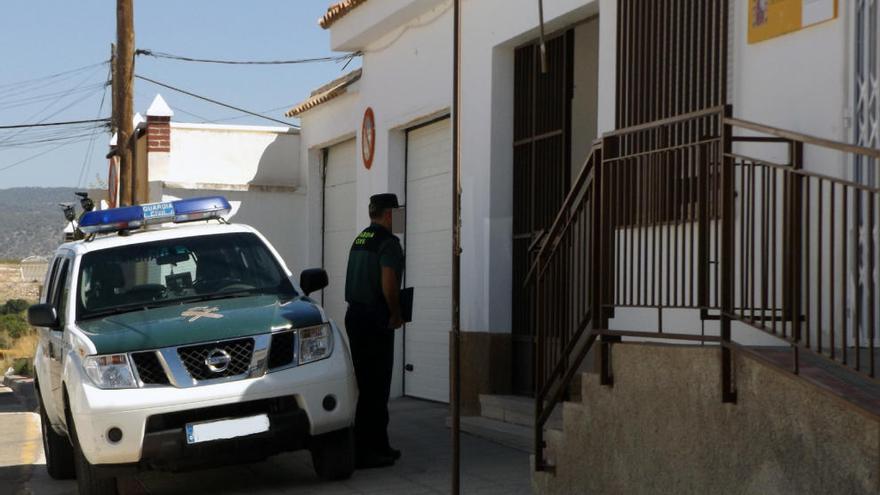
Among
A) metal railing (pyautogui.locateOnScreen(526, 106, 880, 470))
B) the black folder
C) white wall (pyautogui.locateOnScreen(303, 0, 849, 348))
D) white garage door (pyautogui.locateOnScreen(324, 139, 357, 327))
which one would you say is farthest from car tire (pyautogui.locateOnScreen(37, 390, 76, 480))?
white garage door (pyautogui.locateOnScreen(324, 139, 357, 327))

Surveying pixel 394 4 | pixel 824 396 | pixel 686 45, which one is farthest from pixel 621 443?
pixel 394 4

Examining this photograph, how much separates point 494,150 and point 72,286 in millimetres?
4191

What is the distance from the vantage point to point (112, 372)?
8297 mm

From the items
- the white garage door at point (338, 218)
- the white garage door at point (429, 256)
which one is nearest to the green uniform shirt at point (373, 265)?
the white garage door at point (429, 256)

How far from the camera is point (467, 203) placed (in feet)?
40.1

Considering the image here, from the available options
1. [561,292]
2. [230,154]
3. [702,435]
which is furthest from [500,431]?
[230,154]

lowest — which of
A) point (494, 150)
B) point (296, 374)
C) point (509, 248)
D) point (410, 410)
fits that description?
point (410, 410)

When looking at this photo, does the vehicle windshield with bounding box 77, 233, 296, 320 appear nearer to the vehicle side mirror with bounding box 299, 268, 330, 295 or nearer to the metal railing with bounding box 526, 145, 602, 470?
the vehicle side mirror with bounding box 299, 268, 330, 295

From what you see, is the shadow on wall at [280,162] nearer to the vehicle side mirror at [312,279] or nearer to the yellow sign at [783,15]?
Answer: the vehicle side mirror at [312,279]

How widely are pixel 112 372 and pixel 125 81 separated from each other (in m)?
13.4

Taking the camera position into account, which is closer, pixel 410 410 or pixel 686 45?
pixel 686 45

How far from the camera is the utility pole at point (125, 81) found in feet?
68.5

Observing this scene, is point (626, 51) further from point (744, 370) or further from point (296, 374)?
point (744, 370)

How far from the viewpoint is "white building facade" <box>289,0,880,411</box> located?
735 cm
